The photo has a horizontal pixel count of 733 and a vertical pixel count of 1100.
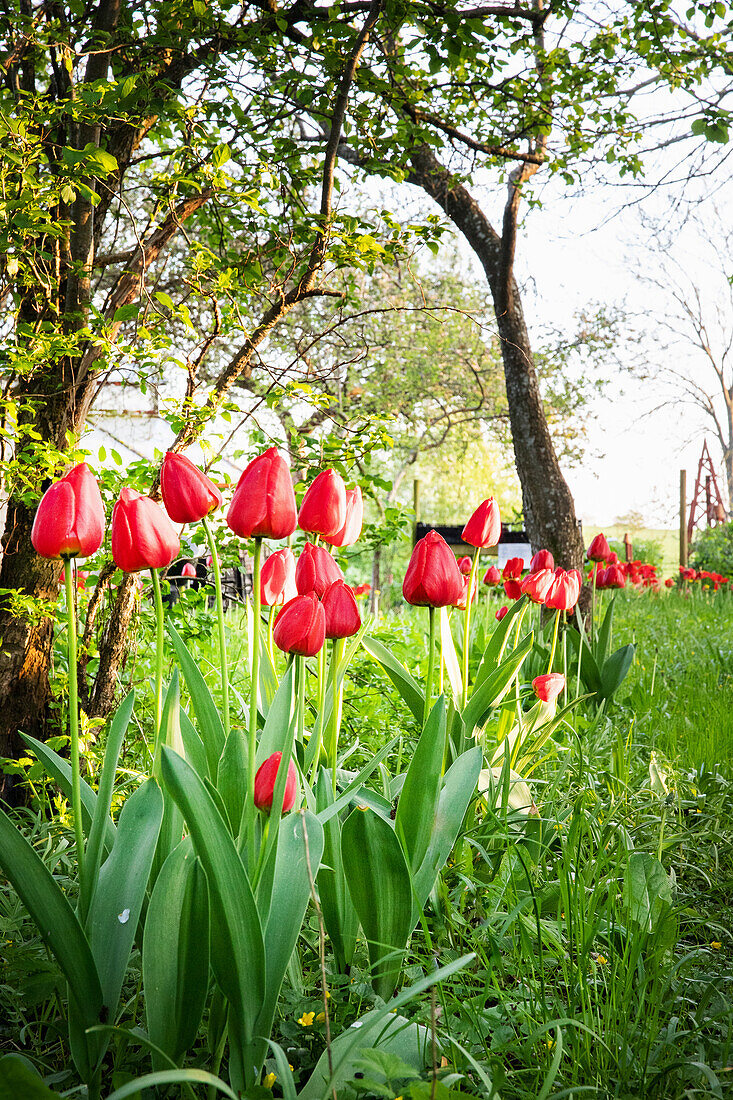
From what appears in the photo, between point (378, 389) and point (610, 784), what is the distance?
7282mm

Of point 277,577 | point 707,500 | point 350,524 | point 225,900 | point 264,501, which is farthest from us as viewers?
point 707,500

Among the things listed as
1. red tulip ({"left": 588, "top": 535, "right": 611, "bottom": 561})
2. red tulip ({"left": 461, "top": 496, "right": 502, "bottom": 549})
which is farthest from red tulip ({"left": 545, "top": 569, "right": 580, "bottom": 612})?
red tulip ({"left": 588, "top": 535, "right": 611, "bottom": 561})

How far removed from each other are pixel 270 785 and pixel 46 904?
12.4 inches

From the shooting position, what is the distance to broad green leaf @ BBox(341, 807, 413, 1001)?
1181mm

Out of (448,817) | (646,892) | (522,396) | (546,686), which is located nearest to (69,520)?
(448,817)

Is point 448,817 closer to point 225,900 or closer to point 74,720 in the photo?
point 225,900

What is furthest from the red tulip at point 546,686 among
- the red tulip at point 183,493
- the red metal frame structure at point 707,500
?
the red metal frame structure at point 707,500

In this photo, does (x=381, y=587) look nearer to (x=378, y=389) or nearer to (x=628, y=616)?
(x=378, y=389)

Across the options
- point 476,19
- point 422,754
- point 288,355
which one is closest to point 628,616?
point 288,355

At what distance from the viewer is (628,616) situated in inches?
254

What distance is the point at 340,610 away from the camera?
1.25 metres

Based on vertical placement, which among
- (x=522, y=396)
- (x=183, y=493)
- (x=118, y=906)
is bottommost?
(x=118, y=906)

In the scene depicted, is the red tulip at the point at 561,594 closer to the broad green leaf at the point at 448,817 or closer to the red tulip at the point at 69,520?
the broad green leaf at the point at 448,817

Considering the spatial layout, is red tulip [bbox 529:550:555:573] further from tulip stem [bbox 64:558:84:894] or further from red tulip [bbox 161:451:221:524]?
tulip stem [bbox 64:558:84:894]
